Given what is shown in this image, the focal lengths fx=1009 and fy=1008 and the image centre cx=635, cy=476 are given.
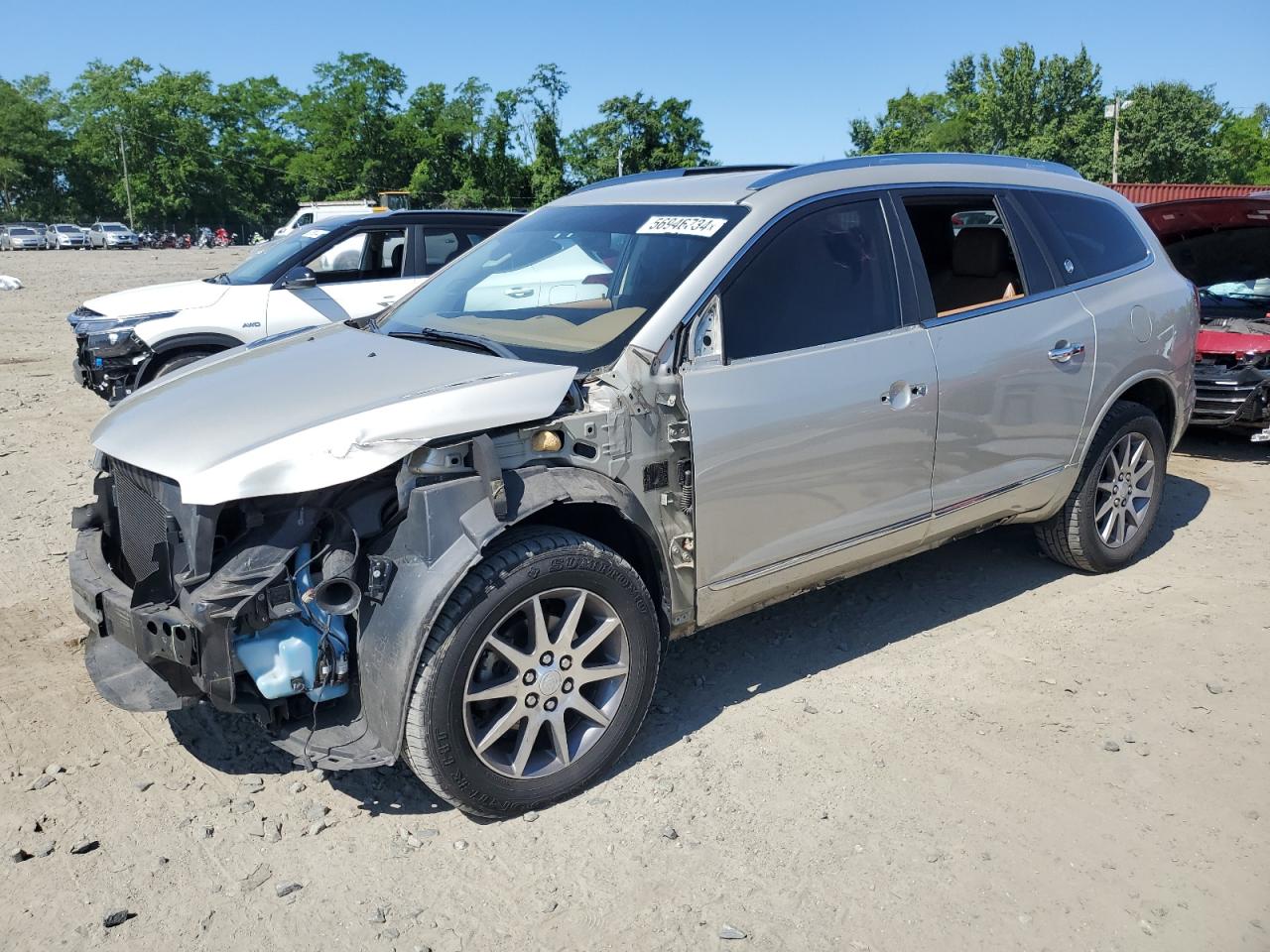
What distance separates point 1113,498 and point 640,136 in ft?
174

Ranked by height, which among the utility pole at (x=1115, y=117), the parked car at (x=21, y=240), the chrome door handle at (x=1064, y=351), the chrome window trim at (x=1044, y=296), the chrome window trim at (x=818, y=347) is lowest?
the chrome door handle at (x=1064, y=351)

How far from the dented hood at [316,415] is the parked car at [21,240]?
64800 mm

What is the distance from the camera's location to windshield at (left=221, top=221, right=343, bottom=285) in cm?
873

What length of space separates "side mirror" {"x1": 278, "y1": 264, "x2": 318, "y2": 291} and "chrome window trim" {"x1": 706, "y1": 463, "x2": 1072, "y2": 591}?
5796mm

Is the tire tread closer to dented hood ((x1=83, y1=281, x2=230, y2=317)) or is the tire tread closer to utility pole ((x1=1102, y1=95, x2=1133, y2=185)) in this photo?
dented hood ((x1=83, y1=281, x2=230, y2=317))

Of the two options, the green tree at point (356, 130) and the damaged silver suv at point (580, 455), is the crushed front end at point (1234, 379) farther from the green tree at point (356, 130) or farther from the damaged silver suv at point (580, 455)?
the green tree at point (356, 130)

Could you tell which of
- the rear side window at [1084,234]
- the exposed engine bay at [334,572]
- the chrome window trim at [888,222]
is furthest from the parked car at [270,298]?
the exposed engine bay at [334,572]

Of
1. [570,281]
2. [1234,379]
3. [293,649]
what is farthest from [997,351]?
[1234,379]

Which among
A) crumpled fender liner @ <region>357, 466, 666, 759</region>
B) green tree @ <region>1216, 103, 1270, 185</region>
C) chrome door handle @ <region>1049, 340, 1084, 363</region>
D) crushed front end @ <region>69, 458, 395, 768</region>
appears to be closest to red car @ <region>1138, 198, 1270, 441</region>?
chrome door handle @ <region>1049, 340, 1084, 363</region>

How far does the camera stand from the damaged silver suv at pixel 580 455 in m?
2.94

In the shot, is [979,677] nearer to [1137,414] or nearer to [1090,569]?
[1090,569]

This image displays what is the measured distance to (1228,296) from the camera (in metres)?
8.40

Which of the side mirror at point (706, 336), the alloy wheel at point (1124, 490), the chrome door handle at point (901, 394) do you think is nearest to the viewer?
the side mirror at point (706, 336)

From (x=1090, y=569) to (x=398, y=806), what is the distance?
372 centimetres
